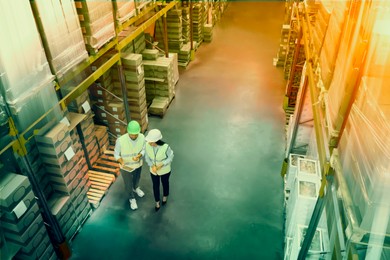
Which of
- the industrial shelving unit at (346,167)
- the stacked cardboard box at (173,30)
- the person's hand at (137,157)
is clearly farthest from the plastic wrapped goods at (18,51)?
the stacked cardboard box at (173,30)

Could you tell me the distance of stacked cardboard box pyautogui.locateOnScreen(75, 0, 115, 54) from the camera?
5.48m

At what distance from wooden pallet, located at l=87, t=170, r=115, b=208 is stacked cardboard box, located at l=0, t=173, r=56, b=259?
4.92ft

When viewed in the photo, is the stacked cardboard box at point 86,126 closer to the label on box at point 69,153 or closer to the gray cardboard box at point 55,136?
the label on box at point 69,153

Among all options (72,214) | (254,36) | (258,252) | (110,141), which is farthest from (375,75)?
(254,36)

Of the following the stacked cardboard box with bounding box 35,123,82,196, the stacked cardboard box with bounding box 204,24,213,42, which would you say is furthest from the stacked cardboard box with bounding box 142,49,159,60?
the stacked cardboard box with bounding box 204,24,213,42

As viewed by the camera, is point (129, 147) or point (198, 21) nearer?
point (129, 147)

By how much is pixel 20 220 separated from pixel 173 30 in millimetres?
9244

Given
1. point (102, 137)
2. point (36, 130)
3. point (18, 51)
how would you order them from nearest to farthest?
point (18, 51)
point (36, 130)
point (102, 137)

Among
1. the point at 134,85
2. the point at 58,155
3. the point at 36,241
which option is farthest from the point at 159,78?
the point at 36,241

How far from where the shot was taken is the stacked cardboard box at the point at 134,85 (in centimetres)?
737

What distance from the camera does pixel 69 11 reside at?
5059 mm

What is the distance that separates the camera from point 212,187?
22.2ft

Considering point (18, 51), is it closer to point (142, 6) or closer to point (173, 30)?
point (142, 6)

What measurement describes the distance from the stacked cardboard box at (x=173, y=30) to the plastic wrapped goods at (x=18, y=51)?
24.4 ft
